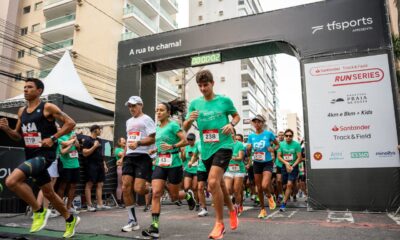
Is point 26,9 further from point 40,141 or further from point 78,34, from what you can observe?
point 40,141

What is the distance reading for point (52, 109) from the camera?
14.0 feet

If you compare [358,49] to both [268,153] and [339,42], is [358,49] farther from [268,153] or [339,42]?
[268,153]

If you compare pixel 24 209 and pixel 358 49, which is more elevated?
pixel 358 49

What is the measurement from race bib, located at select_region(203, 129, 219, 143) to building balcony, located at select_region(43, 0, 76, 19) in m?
29.4

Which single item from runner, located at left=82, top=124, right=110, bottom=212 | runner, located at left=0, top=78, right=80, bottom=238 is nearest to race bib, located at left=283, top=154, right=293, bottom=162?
runner, located at left=82, top=124, right=110, bottom=212

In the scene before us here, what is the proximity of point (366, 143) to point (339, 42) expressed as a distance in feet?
Answer: 8.52

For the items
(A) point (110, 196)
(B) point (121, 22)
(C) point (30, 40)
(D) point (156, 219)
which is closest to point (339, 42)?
(D) point (156, 219)

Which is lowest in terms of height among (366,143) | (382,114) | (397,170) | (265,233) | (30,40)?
(265,233)

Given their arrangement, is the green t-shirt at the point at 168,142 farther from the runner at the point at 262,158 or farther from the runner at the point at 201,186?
the runner at the point at 262,158

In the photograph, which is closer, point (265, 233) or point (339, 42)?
point (265, 233)

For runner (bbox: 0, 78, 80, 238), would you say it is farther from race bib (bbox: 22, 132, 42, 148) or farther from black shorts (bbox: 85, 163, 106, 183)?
black shorts (bbox: 85, 163, 106, 183)

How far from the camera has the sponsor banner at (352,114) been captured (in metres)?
7.20

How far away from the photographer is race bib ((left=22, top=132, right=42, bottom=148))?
420 cm

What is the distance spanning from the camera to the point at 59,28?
94.7ft
